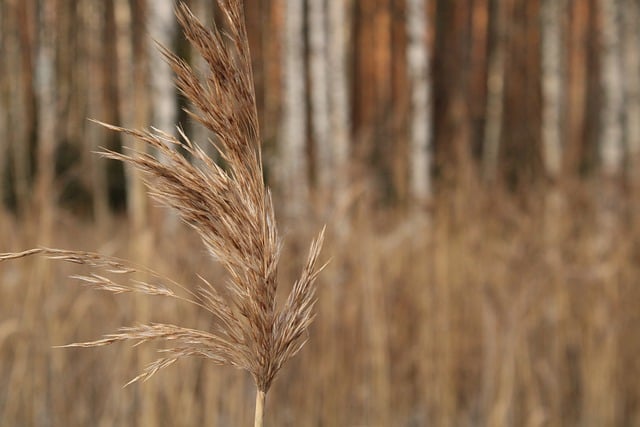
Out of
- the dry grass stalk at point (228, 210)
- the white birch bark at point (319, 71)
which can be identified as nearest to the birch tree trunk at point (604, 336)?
the dry grass stalk at point (228, 210)

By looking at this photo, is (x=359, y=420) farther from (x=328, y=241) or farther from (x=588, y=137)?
(x=588, y=137)

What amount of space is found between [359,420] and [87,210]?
7.11 metres

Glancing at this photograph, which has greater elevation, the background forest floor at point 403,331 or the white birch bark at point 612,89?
the white birch bark at point 612,89

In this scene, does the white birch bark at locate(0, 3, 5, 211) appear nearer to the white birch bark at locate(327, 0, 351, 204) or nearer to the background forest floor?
the white birch bark at locate(327, 0, 351, 204)

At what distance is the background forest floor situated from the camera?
7.83 ft

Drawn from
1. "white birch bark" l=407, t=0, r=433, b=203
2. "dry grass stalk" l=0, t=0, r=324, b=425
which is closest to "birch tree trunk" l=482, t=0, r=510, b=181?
"white birch bark" l=407, t=0, r=433, b=203

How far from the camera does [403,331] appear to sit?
10.5 ft

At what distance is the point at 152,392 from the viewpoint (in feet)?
6.85

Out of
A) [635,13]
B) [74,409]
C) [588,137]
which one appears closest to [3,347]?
[74,409]

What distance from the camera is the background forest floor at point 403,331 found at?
2387mm

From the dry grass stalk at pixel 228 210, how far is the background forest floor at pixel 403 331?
56.0 inches

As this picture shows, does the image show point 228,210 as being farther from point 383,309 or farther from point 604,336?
point 604,336

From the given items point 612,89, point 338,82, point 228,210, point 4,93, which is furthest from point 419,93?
point 228,210

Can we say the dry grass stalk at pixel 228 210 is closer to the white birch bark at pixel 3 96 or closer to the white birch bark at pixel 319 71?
the white birch bark at pixel 319 71
